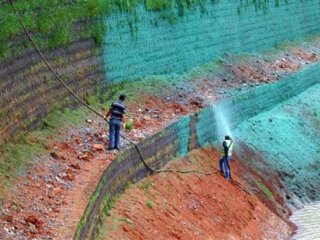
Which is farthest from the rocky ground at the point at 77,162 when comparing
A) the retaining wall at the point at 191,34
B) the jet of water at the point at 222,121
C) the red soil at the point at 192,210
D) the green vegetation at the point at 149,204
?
the green vegetation at the point at 149,204

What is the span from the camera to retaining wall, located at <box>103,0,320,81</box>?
25766 millimetres

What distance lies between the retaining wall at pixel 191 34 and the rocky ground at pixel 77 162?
90cm

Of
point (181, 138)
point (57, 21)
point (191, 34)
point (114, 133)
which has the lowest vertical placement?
point (114, 133)

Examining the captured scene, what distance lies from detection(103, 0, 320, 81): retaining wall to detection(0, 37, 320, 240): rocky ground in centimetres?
90

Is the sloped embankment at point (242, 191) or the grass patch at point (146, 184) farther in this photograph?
the grass patch at point (146, 184)

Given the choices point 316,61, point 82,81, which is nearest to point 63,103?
point 82,81

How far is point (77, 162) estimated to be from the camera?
719 inches

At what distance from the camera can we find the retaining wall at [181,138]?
16.8 metres

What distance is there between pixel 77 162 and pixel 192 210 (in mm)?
3544

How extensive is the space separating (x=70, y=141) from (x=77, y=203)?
13.7 feet

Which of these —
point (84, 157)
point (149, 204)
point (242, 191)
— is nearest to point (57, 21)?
point (84, 157)

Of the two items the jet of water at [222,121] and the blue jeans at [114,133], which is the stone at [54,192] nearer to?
the blue jeans at [114,133]

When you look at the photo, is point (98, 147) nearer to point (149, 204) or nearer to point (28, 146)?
point (149, 204)

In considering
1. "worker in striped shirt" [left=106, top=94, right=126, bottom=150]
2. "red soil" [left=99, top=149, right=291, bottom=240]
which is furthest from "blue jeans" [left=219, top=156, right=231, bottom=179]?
"worker in striped shirt" [left=106, top=94, right=126, bottom=150]
